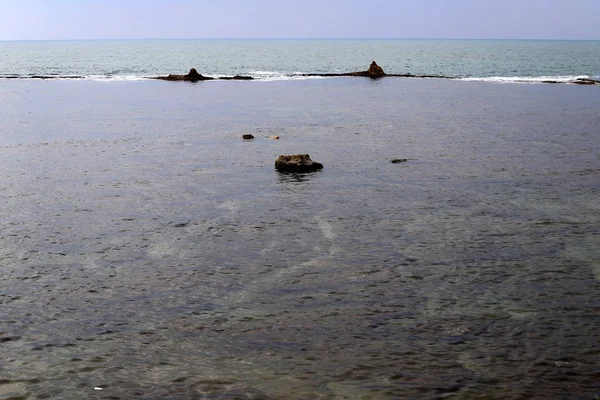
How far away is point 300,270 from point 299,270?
0.03 meters

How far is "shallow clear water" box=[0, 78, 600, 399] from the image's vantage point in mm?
12859

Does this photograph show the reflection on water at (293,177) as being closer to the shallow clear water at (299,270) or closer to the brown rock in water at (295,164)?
the shallow clear water at (299,270)

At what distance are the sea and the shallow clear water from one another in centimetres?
6

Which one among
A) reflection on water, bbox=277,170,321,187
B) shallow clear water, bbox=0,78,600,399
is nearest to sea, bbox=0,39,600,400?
shallow clear water, bbox=0,78,600,399

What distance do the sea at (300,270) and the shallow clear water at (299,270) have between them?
0.21 feet

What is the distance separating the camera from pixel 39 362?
13336mm

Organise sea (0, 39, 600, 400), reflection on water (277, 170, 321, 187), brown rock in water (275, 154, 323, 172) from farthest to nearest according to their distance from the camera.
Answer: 1. brown rock in water (275, 154, 323, 172)
2. reflection on water (277, 170, 321, 187)
3. sea (0, 39, 600, 400)

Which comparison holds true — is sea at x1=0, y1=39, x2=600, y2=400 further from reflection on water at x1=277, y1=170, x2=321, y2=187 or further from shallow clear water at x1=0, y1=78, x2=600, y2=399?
reflection on water at x1=277, y1=170, x2=321, y2=187

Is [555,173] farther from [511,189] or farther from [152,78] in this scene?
[152,78]

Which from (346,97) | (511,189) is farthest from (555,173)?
(346,97)

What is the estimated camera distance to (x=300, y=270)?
18828mm

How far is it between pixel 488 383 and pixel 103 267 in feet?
37.9

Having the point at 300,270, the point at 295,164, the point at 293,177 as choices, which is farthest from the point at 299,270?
the point at 295,164

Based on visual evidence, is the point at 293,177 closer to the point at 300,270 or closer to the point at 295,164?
the point at 295,164
